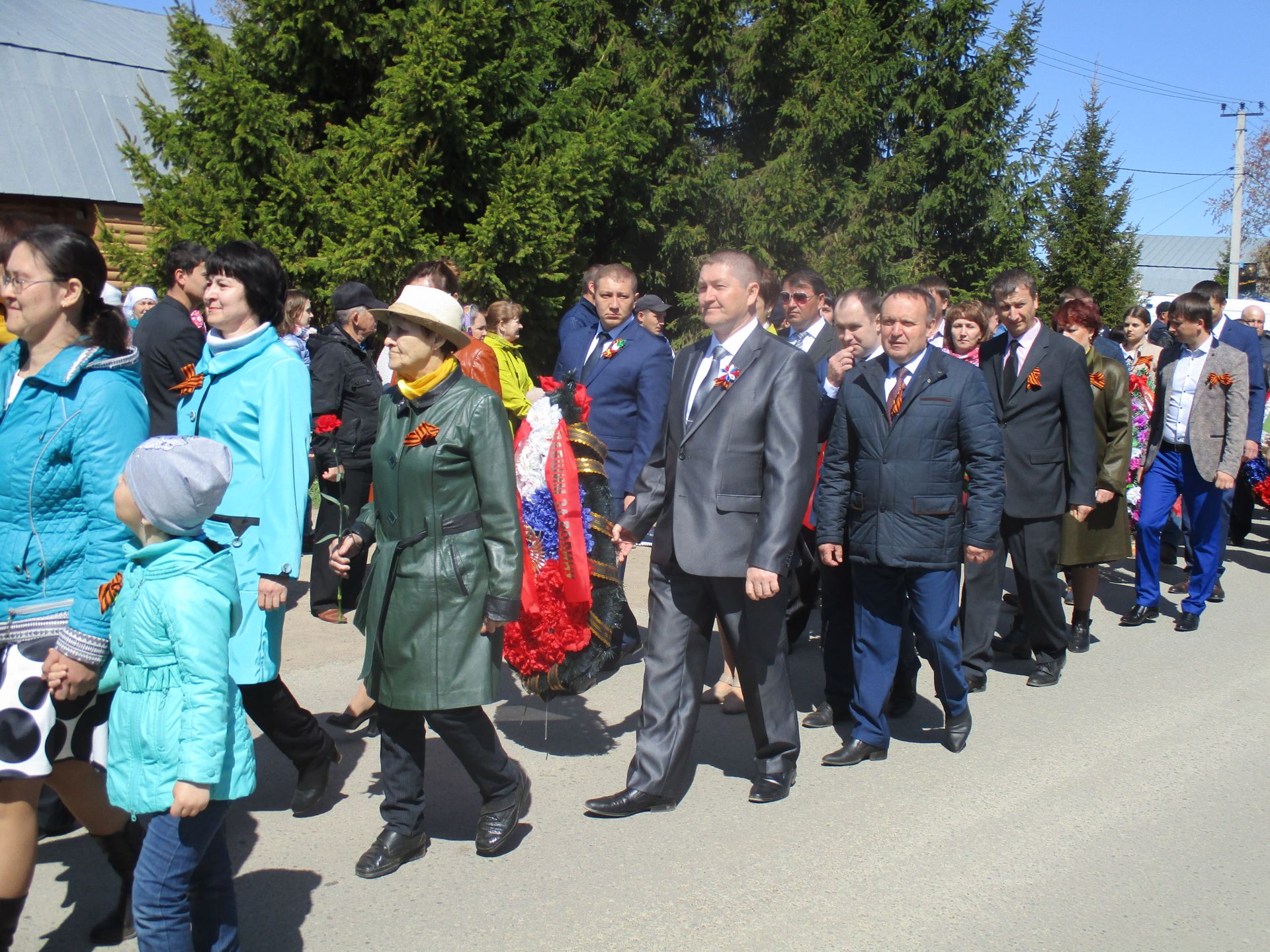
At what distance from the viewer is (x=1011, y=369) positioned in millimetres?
6148

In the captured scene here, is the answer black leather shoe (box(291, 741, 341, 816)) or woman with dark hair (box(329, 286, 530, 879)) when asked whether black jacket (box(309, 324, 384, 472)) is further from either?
woman with dark hair (box(329, 286, 530, 879))

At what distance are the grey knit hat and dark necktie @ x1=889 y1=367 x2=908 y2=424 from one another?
311 cm

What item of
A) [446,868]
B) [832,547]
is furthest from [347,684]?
[832,547]

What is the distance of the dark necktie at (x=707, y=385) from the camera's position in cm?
442

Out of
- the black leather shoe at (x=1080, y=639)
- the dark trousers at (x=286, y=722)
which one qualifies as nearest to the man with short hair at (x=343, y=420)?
the dark trousers at (x=286, y=722)

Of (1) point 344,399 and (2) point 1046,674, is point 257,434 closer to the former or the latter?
(1) point 344,399

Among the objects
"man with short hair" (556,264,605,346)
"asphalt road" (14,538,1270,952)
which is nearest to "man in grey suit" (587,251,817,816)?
"asphalt road" (14,538,1270,952)

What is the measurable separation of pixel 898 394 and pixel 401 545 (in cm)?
242

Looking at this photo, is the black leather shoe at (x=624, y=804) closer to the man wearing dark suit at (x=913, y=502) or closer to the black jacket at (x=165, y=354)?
the man wearing dark suit at (x=913, y=502)

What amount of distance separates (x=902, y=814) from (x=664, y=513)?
5.13ft

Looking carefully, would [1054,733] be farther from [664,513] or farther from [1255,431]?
[1255,431]

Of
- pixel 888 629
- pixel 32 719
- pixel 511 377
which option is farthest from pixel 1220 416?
pixel 32 719

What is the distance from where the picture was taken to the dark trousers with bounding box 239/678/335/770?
395 centimetres

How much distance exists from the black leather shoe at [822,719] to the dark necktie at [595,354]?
7.68 ft
